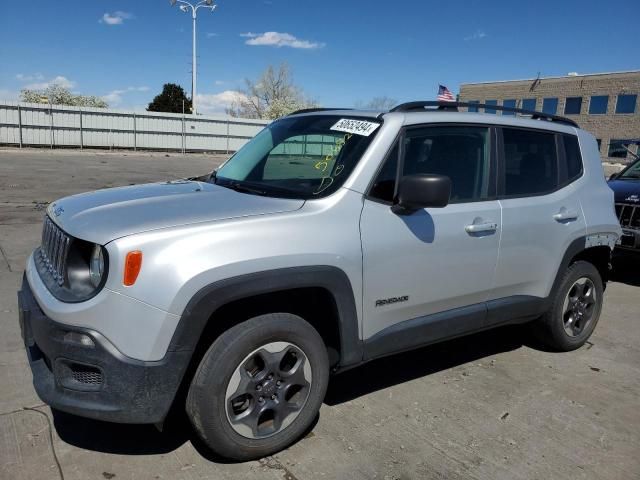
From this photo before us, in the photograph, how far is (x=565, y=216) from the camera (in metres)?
4.01

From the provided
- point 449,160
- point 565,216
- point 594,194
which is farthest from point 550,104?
point 449,160

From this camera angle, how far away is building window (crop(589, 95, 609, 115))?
49741 mm

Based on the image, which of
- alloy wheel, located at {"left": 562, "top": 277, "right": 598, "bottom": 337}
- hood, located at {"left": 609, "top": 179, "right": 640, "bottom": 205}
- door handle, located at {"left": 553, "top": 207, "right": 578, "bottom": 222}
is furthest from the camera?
hood, located at {"left": 609, "top": 179, "right": 640, "bottom": 205}

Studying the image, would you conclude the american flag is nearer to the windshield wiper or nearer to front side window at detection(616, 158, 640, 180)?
front side window at detection(616, 158, 640, 180)

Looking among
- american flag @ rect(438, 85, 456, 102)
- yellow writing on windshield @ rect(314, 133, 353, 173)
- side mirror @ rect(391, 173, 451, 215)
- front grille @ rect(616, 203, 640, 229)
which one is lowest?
front grille @ rect(616, 203, 640, 229)

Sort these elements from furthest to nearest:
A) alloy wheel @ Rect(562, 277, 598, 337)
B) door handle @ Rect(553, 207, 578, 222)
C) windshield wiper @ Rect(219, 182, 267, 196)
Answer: alloy wheel @ Rect(562, 277, 598, 337), door handle @ Rect(553, 207, 578, 222), windshield wiper @ Rect(219, 182, 267, 196)

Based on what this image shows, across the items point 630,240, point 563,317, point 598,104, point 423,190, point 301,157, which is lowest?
point 563,317

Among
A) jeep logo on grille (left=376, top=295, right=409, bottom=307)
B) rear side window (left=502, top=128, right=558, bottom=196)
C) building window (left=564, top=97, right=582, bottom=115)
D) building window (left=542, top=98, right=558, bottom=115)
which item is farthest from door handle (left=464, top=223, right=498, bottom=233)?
building window (left=542, top=98, right=558, bottom=115)

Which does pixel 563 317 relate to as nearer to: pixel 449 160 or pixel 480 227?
pixel 480 227

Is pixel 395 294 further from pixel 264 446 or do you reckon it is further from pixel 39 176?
pixel 39 176

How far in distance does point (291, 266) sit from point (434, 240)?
3.27 feet

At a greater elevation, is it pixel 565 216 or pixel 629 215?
pixel 565 216

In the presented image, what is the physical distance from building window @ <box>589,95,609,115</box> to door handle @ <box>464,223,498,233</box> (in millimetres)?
53890

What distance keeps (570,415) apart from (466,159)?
1775 millimetres
